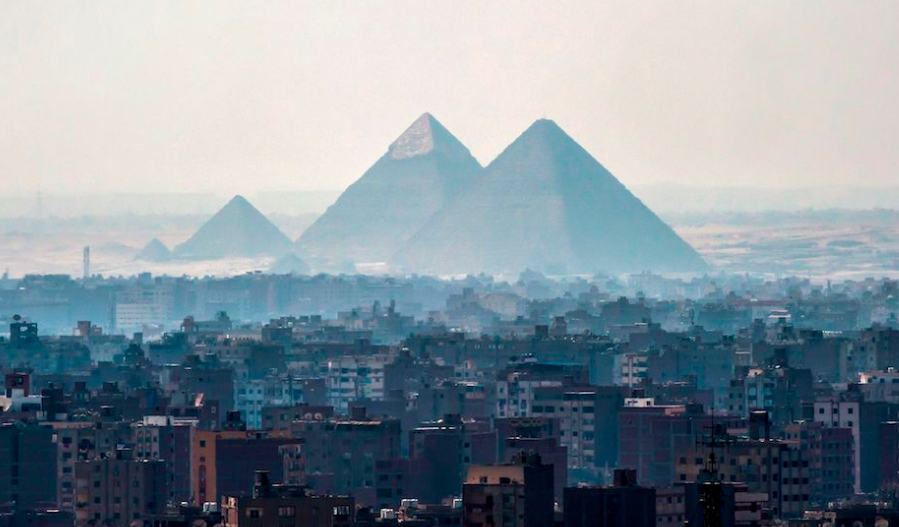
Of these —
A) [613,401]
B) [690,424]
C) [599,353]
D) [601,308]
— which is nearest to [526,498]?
[690,424]

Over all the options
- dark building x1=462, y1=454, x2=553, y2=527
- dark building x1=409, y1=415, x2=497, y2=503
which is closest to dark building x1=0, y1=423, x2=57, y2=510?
dark building x1=409, y1=415, x2=497, y2=503

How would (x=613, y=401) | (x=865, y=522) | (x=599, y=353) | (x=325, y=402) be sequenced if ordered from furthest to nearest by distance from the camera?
(x=599, y=353), (x=325, y=402), (x=613, y=401), (x=865, y=522)

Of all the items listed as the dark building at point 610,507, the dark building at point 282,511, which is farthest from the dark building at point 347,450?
the dark building at point 282,511

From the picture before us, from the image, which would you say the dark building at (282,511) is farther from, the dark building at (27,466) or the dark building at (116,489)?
the dark building at (27,466)

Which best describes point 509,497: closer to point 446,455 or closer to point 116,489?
point 116,489

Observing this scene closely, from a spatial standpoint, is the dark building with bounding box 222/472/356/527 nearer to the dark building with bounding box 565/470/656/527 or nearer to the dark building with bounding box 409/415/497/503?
the dark building with bounding box 565/470/656/527

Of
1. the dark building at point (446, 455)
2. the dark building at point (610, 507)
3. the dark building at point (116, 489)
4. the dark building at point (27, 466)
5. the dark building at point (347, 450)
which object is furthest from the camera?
the dark building at point (347, 450)

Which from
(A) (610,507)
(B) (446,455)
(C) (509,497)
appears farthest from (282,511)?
(B) (446,455)

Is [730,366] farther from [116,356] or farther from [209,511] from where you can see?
[209,511]
